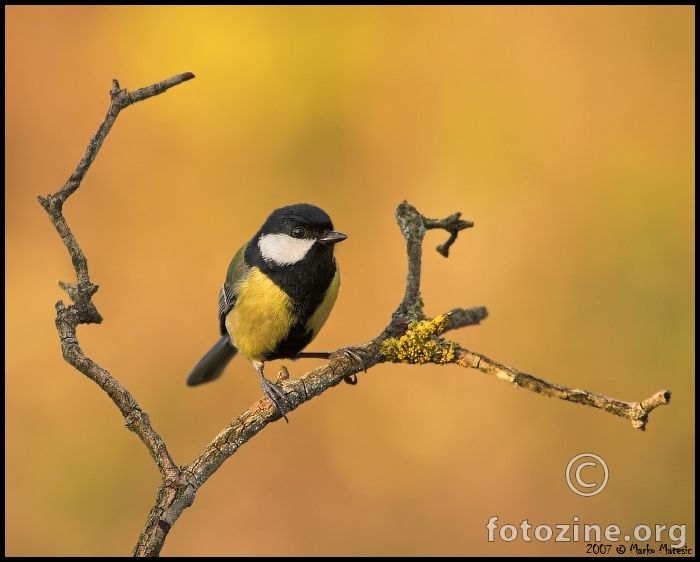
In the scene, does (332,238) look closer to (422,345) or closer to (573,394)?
(422,345)

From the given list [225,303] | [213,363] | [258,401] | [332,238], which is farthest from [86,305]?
[213,363]

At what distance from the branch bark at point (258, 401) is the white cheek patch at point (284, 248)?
39 centimetres

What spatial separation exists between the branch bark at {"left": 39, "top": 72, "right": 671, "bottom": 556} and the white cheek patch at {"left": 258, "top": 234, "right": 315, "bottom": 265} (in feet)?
1.26

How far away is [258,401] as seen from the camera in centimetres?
143

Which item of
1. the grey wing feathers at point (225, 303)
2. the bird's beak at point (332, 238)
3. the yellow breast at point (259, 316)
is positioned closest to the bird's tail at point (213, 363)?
the grey wing feathers at point (225, 303)

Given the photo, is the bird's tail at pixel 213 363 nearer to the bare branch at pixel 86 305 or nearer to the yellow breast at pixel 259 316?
the yellow breast at pixel 259 316

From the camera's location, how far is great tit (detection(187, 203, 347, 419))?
2.05 metres

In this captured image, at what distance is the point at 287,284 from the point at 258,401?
685mm

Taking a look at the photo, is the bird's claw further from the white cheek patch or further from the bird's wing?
the bird's wing

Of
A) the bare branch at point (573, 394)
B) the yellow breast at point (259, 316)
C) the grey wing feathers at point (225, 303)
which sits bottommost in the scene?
the bare branch at point (573, 394)

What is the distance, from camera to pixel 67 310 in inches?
52.3

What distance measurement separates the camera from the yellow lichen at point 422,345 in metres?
1.59

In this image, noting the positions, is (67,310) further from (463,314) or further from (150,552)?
(463,314)

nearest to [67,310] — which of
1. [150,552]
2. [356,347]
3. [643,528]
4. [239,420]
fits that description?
[239,420]
